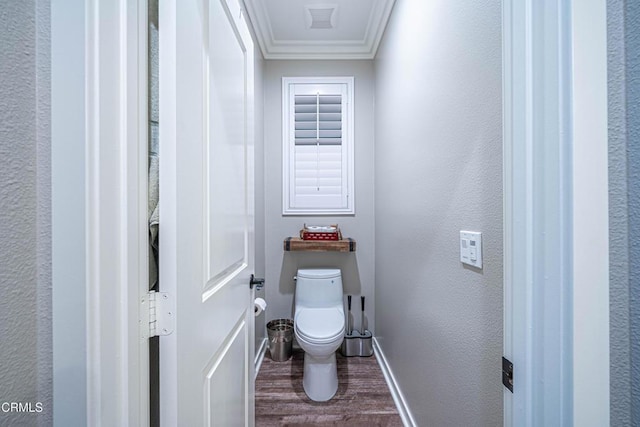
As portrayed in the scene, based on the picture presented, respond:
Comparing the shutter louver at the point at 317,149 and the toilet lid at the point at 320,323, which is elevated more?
the shutter louver at the point at 317,149

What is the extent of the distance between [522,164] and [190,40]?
2.44ft

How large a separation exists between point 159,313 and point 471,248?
860 millimetres

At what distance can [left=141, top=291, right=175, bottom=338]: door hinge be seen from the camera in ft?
1.81

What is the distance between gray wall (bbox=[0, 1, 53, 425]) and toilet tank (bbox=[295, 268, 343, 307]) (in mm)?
1757

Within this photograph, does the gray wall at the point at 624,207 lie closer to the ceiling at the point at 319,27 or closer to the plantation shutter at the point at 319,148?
the ceiling at the point at 319,27

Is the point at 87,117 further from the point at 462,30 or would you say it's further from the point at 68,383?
the point at 462,30

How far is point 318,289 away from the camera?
2115 mm

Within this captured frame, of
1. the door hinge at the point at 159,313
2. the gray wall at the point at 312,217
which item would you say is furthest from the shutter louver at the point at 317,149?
the door hinge at the point at 159,313

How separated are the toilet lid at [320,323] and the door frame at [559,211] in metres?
1.27

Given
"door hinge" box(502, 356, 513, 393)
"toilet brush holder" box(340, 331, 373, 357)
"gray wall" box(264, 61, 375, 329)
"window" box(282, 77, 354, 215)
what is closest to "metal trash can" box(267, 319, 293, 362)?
"gray wall" box(264, 61, 375, 329)

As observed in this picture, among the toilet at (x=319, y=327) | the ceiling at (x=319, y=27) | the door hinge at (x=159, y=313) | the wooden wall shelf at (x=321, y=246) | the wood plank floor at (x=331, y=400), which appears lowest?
the wood plank floor at (x=331, y=400)

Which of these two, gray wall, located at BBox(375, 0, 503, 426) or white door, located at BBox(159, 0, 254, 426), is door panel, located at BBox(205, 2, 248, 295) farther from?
gray wall, located at BBox(375, 0, 503, 426)

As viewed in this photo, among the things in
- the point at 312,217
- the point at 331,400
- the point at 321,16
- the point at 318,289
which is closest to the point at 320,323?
the point at 318,289

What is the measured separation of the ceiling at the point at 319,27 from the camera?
186 cm
